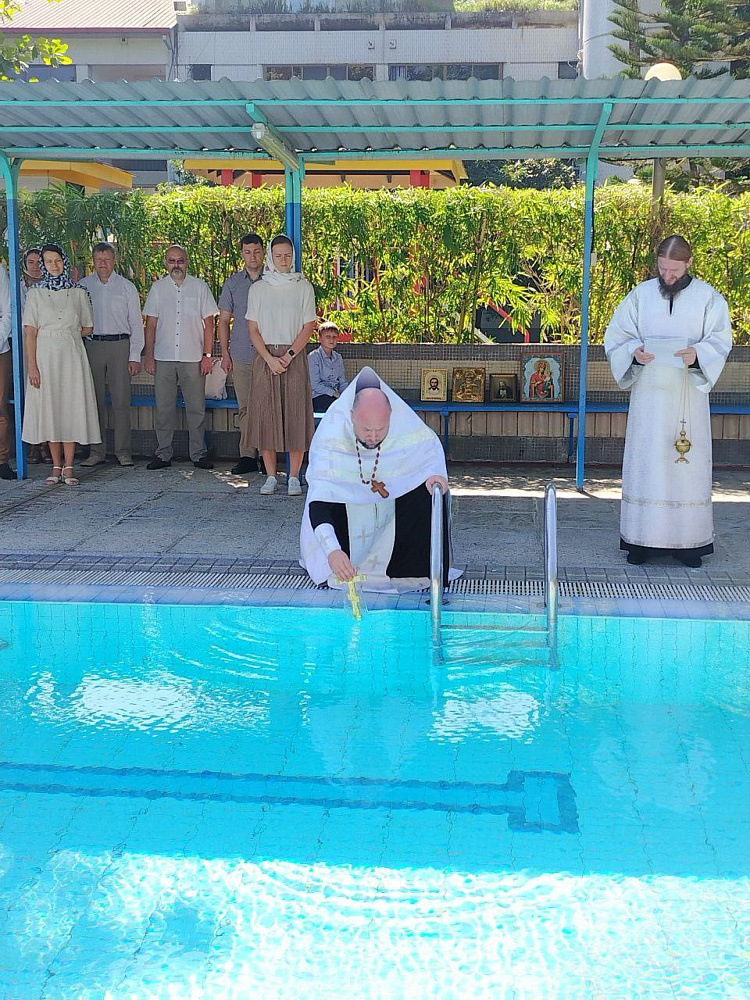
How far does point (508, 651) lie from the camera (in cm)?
534

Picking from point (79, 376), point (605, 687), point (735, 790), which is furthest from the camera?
point (79, 376)

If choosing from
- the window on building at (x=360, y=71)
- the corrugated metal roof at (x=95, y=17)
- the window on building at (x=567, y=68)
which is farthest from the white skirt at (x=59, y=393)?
the corrugated metal roof at (x=95, y=17)

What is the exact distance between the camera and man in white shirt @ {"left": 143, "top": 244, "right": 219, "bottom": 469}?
9.21 meters

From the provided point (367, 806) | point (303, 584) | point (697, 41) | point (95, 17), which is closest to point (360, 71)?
point (95, 17)

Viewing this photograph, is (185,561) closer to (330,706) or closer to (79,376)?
(330,706)

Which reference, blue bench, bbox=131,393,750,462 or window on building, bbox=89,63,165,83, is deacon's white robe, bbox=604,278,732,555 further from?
window on building, bbox=89,63,165,83

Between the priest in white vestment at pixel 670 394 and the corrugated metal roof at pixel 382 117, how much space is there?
1.44 m

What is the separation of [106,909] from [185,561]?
9.85ft

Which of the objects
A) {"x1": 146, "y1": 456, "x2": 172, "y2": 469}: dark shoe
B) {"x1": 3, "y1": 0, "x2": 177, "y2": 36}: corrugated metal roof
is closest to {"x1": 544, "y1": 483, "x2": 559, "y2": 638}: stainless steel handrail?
{"x1": 146, "y1": 456, "x2": 172, "y2": 469}: dark shoe

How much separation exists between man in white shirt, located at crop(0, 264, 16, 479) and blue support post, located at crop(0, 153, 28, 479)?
6 cm

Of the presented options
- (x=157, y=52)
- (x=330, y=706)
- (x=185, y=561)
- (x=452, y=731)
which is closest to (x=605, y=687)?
(x=452, y=731)

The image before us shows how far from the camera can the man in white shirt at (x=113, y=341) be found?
9.15 m

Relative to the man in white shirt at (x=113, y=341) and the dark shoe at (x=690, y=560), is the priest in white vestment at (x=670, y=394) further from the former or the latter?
the man in white shirt at (x=113, y=341)

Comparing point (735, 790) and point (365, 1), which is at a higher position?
point (365, 1)
